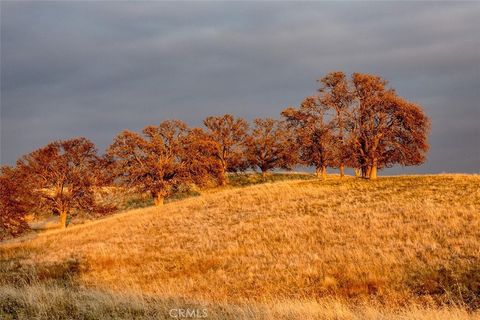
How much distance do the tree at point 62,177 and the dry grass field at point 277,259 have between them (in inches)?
326

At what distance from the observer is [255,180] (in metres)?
74.0

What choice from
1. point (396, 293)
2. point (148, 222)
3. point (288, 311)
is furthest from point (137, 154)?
point (288, 311)

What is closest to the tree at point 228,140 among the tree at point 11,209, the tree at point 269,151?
the tree at point 269,151

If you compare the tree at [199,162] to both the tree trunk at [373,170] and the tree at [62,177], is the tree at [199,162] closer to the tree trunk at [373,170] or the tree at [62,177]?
the tree at [62,177]

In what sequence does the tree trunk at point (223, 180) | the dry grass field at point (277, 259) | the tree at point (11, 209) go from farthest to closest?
the tree trunk at point (223, 180) → the tree at point (11, 209) → the dry grass field at point (277, 259)

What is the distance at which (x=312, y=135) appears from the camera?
53156 millimetres

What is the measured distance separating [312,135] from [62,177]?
28282 millimetres

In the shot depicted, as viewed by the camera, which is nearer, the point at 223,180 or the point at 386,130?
the point at 386,130

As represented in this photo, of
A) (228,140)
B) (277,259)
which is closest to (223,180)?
(228,140)

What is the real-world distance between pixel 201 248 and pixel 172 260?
250 cm

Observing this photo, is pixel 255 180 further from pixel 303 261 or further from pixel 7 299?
pixel 7 299

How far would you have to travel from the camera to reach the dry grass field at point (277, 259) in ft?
37.8

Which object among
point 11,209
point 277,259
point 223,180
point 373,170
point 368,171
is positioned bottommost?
point 277,259

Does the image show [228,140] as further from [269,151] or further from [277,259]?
[277,259]
